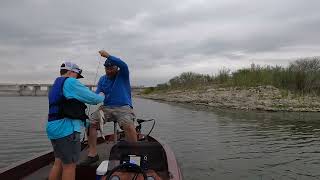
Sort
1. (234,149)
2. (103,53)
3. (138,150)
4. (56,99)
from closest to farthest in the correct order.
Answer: (56,99), (138,150), (103,53), (234,149)

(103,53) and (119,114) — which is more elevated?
(103,53)

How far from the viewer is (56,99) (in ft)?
16.1

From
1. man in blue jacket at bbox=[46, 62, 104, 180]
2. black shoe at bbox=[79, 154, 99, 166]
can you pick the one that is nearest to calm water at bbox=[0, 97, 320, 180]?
black shoe at bbox=[79, 154, 99, 166]

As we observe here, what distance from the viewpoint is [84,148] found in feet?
24.9

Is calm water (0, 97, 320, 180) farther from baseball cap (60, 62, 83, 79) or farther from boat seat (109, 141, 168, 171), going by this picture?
baseball cap (60, 62, 83, 79)

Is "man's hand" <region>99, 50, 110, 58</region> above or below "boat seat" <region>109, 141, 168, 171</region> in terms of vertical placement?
above

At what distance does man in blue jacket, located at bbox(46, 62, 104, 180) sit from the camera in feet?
15.9

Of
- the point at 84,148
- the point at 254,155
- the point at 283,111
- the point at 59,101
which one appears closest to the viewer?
the point at 59,101

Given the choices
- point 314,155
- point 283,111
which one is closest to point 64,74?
point 314,155

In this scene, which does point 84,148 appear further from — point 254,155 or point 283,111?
point 283,111

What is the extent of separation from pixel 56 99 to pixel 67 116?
246 millimetres

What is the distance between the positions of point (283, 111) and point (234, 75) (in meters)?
15.3

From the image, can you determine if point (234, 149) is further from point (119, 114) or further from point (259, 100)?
point (259, 100)

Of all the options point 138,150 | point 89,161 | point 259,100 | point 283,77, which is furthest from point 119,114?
point 283,77
